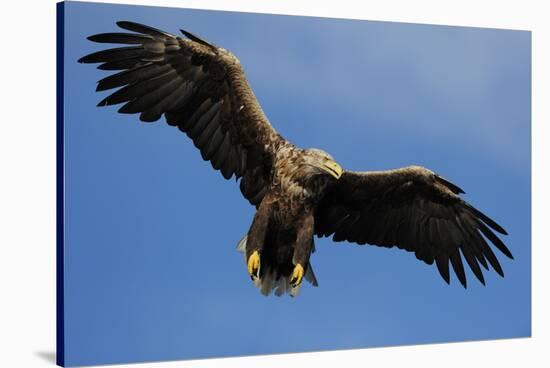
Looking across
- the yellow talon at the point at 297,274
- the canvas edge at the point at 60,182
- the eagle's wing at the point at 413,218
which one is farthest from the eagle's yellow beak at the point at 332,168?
the canvas edge at the point at 60,182

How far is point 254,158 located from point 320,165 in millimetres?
530

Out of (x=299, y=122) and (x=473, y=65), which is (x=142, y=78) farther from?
(x=473, y=65)

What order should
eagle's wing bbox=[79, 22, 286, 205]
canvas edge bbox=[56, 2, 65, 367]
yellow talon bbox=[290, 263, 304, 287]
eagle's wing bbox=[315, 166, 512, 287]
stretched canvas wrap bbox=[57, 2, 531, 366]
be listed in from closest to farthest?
canvas edge bbox=[56, 2, 65, 367], stretched canvas wrap bbox=[57, 2, 531, 366], eagle's wing bbox=[79, 22, 286, 205], yellow talon bbox=[290, 263, 304, 287], eagle's wing bbox=[315, 166, 512, 287]

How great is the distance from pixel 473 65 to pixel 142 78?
2996mm

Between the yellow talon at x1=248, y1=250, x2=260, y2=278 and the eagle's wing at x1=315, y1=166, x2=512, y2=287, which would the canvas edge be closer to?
the yellow talon at x1=248, y1=250, x2=260, y2=278

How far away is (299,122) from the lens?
9.02 meters

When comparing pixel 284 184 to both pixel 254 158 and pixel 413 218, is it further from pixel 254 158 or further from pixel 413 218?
pixel 413 218

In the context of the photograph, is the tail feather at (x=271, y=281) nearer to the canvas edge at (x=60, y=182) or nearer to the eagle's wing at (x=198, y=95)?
the eagle's wing at (x=198, y=95)

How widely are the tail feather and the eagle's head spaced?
2.37 ft

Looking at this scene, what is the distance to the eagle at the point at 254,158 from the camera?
8.49 meters

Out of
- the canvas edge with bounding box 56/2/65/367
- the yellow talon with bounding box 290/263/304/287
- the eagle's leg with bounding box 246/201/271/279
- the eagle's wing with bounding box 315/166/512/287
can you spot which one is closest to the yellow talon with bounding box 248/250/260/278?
the eagle's leg with bounding box 246/201/271/279


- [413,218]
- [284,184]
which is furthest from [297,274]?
[413,218]

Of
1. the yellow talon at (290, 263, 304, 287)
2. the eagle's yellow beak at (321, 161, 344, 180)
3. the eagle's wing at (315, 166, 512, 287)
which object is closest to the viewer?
the eagle's yellow beak at (321, 161, 344, 180)

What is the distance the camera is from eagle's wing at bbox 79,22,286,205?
332 inches
